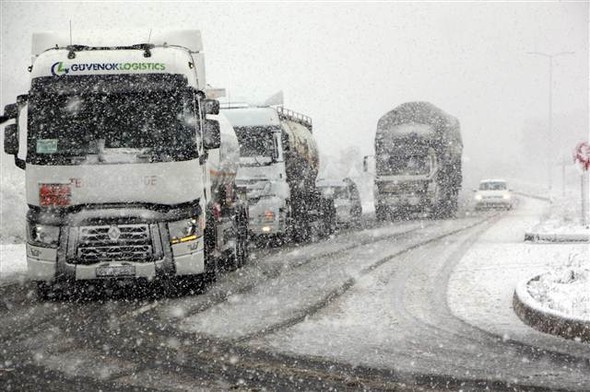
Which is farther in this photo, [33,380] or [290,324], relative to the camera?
[290,324]

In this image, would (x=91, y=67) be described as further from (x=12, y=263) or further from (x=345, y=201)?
(x=345, y=201)

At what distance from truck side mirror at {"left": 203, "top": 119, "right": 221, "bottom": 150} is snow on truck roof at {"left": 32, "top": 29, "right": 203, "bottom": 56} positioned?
1.49m

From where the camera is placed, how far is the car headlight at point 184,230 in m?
11.4

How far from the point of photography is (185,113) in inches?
453

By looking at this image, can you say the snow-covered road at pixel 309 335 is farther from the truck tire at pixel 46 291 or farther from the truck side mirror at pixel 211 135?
the truck side mirror at pixel 211 135

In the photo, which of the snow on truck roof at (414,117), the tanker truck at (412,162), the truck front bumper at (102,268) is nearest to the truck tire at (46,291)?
the truck front bumper at (102,268)

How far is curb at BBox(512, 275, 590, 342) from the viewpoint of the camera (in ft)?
27.2

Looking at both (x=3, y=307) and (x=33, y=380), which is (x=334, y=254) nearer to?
(x=3, y=307)

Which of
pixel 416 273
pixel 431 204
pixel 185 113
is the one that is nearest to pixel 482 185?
pixel 431 204

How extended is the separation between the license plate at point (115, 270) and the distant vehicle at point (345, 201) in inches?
723

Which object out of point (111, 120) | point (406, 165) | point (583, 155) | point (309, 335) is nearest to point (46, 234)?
point (111, 120)

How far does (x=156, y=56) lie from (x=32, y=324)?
13.8ft

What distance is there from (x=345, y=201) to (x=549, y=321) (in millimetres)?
22310

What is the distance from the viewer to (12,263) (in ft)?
57.2
